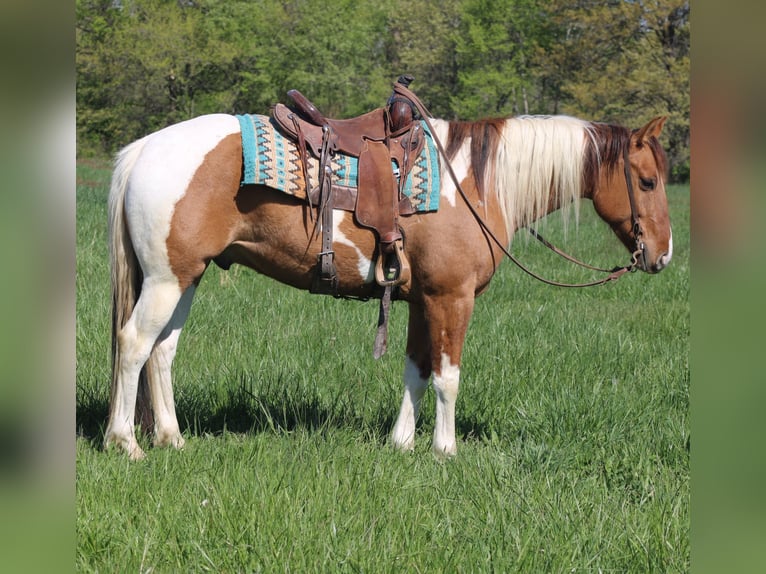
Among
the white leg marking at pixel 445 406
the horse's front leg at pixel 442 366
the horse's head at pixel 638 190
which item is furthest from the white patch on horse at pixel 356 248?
the horse's head at pixel 638 190

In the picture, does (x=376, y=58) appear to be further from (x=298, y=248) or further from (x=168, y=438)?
(x=168, y=438)

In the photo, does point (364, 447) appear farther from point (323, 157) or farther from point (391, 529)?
point (323, 157)

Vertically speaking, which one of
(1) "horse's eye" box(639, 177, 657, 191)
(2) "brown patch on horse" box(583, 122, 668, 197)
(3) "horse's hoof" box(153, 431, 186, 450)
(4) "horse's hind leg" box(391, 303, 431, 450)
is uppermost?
(2) "brown patch on horse" box(583, 122, 668, 197)

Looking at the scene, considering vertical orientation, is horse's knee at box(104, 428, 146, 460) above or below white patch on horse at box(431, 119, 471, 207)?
below

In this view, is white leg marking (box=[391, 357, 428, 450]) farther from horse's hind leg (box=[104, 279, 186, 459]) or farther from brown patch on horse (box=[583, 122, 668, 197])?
brown patch on horse (box=[583, 122, 668, 197])

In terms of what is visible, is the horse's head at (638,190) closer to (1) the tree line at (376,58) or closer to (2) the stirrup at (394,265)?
(2) the stirrup at (394,265)

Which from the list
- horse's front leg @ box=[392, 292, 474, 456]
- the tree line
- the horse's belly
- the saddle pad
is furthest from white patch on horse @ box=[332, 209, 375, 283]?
the tree line

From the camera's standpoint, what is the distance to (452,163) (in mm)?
4148

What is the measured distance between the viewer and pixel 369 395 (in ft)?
16.3

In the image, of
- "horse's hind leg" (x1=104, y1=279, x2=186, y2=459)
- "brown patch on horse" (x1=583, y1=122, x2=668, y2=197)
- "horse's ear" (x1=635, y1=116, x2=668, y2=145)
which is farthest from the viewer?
"brown patch on horse" (x1=583, y1=122, x2=668, y2=197)

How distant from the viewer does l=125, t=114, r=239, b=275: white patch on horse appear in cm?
368

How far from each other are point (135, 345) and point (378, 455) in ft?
4.32

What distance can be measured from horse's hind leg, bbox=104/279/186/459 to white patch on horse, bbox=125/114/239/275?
12 cm
